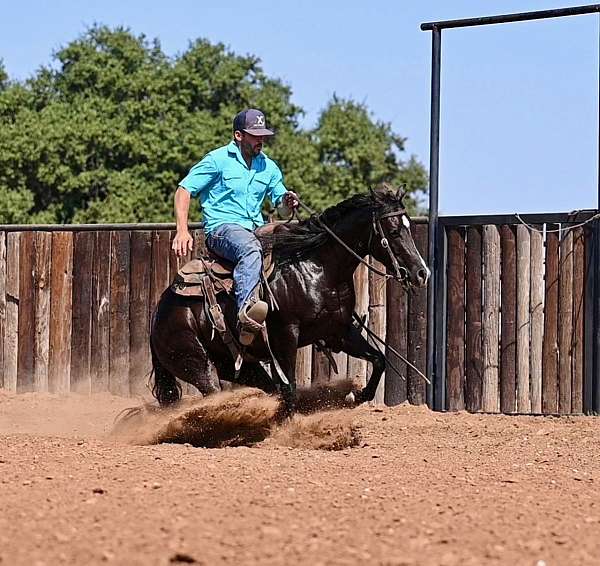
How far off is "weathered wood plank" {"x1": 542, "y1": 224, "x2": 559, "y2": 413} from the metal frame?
0.28 meters

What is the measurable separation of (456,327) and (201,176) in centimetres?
315

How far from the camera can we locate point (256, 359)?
962cm

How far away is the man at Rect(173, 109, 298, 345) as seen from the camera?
31.0 feet

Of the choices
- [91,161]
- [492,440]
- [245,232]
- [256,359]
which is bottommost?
[492,440]

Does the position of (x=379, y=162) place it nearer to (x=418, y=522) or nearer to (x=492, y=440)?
(x=492, y=440)

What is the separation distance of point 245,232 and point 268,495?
3.41 meters

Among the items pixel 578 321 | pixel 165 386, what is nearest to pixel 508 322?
pixel 578 321

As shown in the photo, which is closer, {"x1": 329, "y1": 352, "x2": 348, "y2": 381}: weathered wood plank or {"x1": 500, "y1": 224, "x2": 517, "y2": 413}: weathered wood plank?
{"x1": 500, "y1": 224, "x2": 517, "y2": 413}: weathered wood plank

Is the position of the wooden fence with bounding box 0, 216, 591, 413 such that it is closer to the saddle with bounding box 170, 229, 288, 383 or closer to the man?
the saddle with bounding box 170, 229, 288, 383

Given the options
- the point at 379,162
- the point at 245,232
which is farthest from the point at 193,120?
the point at 245,232

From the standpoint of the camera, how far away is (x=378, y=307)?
11.9m

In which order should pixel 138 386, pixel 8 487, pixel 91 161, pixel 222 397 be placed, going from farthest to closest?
pixel 91 161
pixel 138 386
pixel 222 397
pixel 8 487

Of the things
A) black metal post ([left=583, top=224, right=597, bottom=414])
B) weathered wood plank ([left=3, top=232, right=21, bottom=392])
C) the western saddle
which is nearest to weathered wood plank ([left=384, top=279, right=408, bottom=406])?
black metal post ([left=583, top=224, right=597, bottom=414])

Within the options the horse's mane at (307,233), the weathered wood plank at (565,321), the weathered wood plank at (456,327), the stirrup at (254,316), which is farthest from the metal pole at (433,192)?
the stirrup at (254,316)
